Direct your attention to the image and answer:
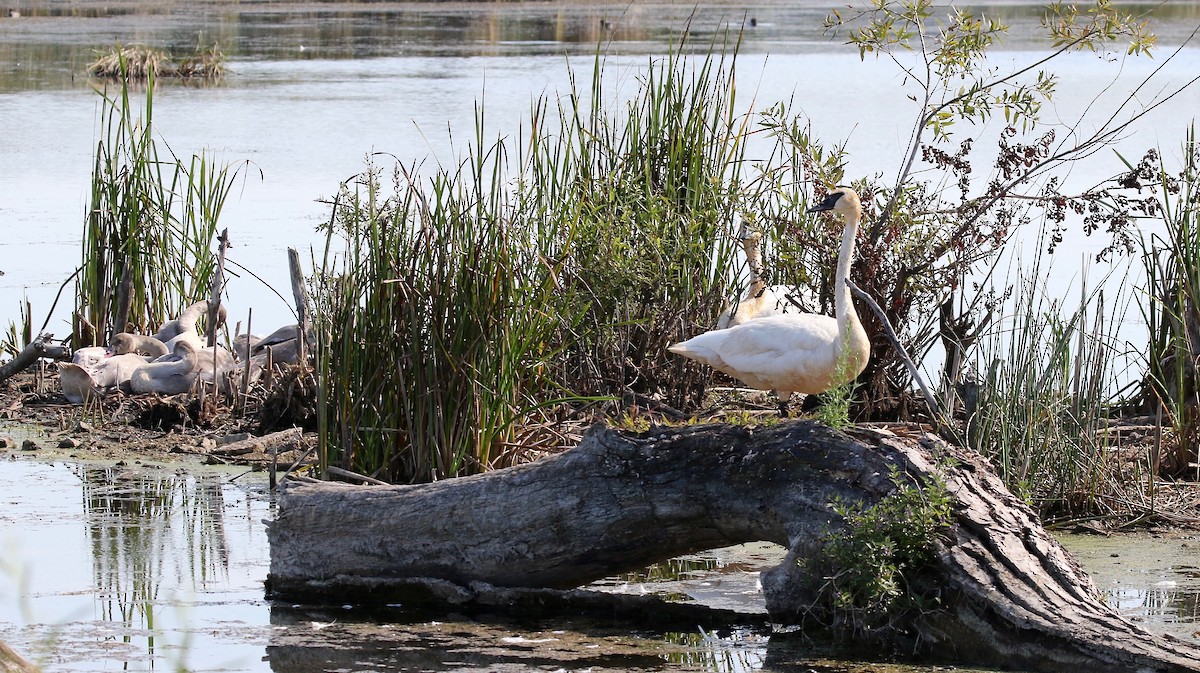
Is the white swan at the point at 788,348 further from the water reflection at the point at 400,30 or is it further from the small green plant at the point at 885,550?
the water reflection at the point at 400,30

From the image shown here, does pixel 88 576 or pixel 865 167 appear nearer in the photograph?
pixel 88 576

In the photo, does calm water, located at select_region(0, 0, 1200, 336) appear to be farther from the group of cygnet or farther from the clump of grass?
the group of cygnet

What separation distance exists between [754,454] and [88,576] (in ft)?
8.22

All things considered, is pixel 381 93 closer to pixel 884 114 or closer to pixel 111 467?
pixel 884 114

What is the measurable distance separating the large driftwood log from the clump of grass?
19373mm

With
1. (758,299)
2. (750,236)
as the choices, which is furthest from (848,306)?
(750,236)

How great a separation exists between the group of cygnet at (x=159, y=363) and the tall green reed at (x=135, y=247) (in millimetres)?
490

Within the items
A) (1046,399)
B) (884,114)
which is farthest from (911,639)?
(884,114)

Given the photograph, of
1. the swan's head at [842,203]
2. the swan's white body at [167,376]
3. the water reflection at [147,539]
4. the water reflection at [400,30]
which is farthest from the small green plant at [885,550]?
the water reflection at [400,30]

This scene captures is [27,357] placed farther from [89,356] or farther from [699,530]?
[699,530]

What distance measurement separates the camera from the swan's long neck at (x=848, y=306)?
6641mm

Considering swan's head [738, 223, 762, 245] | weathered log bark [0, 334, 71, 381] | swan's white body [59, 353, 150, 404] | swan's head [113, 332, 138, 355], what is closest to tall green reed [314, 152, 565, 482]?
weathered log bark [0, 334, 71, 381]

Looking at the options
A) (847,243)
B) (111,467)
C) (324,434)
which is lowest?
(111,467)

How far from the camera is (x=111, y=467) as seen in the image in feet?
24.3
